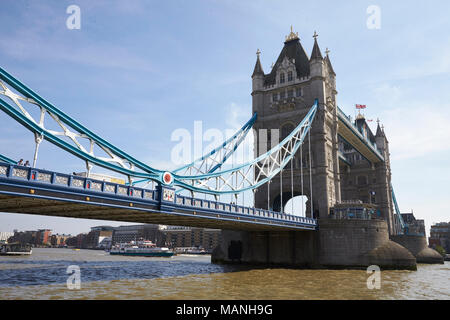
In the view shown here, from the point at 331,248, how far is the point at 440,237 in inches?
3860

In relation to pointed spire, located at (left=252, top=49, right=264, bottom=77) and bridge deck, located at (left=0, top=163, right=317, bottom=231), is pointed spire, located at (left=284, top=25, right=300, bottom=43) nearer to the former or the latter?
pointed spire, located at (left=252, top=49, right=264, bottom=77)

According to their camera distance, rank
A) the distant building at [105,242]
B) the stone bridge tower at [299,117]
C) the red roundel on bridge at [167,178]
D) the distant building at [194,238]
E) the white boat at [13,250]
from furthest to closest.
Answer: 1. the distant building at [105,242]
2. the distant building at [194,238]
3. the white boat at [13,250]
4. the stone bridge tower at [299,117]
5. the red roundel on bridge at [167,178]

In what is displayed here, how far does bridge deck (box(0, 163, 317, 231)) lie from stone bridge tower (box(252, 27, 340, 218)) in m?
18.8

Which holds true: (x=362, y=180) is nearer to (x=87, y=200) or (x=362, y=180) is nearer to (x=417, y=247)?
(x=417, y=247)

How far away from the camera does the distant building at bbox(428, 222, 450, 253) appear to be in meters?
113

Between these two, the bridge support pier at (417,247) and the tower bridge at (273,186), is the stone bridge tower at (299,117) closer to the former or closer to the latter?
the tower bridge at (273,186)

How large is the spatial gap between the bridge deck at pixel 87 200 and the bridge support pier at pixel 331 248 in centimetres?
1331

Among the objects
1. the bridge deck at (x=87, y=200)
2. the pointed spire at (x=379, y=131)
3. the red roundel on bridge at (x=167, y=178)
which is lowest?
the bridge deck at (x=87, y=200)

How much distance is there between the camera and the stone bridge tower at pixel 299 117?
1812 inches

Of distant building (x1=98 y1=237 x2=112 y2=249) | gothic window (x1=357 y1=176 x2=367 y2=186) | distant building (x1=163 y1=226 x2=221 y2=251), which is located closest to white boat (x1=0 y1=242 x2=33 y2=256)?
gothic window (x1=357 y1=176 x2=367 y2=186)

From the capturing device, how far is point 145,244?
98250 millimetres

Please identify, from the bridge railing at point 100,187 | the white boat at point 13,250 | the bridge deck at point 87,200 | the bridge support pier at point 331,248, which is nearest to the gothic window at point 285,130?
the bridge support pier at point 331,248

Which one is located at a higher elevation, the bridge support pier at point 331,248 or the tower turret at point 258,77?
the tower turret at point 258,77
